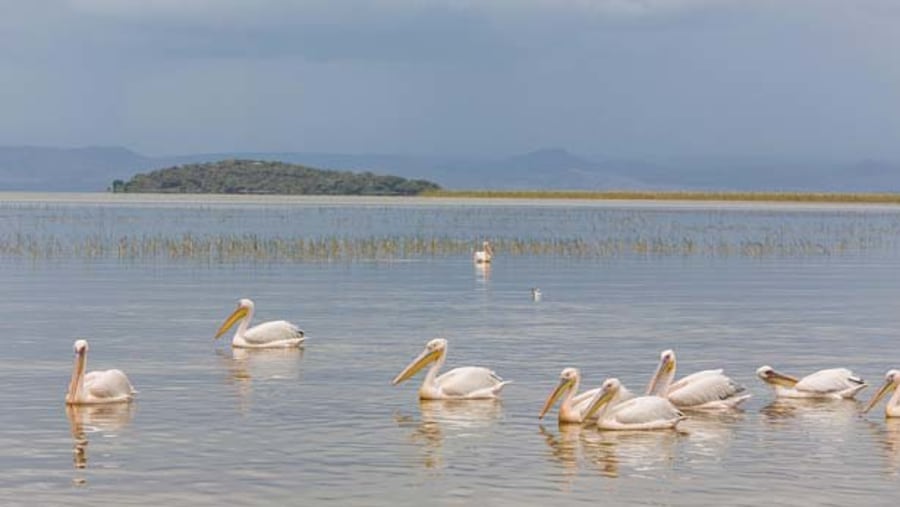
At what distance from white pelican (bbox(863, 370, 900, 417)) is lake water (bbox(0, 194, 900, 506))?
0.44ft

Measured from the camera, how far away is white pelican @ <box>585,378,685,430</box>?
14820 millimetres

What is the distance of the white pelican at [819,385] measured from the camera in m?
16.7

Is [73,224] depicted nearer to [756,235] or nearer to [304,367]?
[756,235]

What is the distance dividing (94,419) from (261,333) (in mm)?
6009

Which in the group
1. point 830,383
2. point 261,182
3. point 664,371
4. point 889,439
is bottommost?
point 889,439

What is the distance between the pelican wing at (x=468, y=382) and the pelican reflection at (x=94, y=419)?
9.56ft

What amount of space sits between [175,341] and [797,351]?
23.9 ft

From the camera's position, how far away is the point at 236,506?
457 inches

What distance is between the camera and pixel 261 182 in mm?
129500

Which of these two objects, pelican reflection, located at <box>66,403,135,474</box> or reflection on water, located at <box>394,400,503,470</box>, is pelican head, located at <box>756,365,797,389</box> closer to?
reflection on water, located at <box>394,400,503,470</box>

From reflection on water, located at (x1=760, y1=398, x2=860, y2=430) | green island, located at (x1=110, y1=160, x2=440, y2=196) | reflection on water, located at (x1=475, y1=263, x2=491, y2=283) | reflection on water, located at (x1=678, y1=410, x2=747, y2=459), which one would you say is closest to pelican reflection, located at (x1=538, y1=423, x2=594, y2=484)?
reflection on water, located at (x1=678, y1=410, x2=747, y2=459)

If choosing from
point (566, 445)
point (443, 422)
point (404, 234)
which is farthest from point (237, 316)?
point (404, 234)

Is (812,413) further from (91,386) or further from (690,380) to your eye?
(91,386)

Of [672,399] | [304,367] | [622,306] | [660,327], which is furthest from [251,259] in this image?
[672,399]
